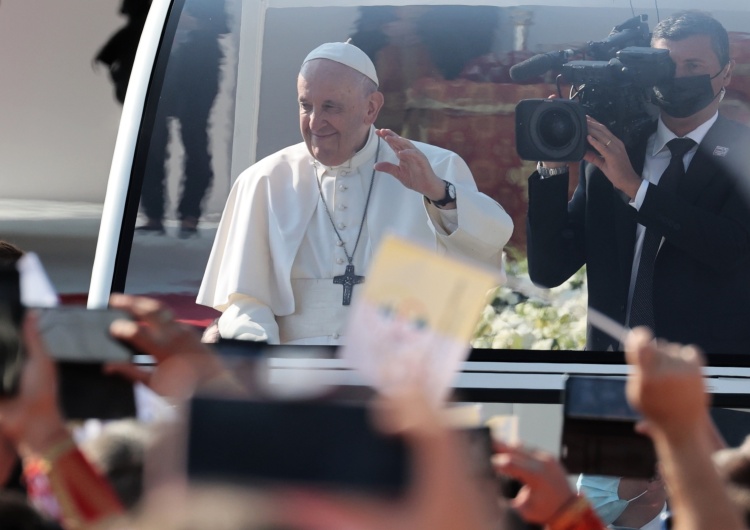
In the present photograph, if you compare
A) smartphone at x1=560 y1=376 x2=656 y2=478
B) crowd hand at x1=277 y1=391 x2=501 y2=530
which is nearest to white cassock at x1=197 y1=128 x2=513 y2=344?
smartphone at x1=560 y1=376 x2=656 y2=478

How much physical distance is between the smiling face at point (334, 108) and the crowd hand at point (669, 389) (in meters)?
1.80

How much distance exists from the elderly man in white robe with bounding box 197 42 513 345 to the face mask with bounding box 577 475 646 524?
2.21 ft

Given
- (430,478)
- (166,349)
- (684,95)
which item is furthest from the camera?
(684,95)

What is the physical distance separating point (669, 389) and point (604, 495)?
162 centimetres

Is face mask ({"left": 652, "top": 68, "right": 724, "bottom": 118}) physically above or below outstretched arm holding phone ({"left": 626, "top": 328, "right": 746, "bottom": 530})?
above

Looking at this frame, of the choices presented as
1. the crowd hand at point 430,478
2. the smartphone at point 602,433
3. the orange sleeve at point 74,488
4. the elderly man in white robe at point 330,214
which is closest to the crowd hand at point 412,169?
the elderly man in white robe at point 330,214

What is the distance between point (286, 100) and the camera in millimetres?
3383

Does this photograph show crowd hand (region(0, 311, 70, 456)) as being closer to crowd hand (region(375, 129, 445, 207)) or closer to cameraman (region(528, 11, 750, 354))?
crowd hand (region(375, 129, 445, 207))

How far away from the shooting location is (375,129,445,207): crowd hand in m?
3.22

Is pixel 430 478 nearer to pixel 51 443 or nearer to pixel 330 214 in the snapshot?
pixel 51 443

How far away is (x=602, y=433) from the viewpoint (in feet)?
7.66

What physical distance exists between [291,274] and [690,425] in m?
1.90

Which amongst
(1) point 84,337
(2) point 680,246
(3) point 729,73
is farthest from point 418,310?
(3) point 729,73

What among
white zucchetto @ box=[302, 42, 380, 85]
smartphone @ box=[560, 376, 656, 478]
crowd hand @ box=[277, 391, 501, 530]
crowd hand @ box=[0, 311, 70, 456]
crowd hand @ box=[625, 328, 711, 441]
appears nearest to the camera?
crowd hand @ box=[277, 391, 501, 530]
